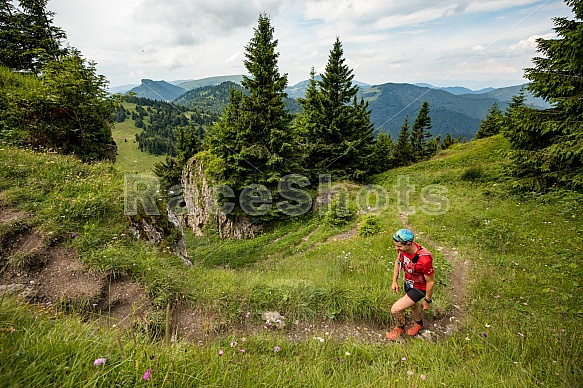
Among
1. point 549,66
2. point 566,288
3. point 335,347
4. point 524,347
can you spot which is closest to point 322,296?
point 335,347

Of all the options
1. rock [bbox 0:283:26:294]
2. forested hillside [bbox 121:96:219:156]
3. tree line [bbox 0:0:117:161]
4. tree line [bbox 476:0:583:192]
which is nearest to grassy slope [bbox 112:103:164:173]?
forested hillside [bbox 121:96:219:156]

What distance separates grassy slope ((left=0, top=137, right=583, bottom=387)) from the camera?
213cm

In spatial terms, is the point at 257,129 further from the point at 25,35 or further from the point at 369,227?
the point at 25,35

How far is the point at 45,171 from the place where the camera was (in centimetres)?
676

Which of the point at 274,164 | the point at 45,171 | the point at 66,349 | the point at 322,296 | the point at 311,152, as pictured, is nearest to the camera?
the point at 66,349

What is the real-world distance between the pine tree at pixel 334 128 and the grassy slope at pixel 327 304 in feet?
35.9

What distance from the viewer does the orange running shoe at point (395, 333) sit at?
15.8 feet

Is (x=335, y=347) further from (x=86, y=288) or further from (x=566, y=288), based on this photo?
(x=566, y=288)

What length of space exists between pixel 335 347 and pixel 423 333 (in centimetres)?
212

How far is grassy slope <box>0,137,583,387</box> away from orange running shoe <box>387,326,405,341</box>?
35 centimetres

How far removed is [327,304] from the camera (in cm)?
536

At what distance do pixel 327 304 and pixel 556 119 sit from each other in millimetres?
12490

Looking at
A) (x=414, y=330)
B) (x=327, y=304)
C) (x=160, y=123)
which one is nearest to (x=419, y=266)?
(x=414, y=330)

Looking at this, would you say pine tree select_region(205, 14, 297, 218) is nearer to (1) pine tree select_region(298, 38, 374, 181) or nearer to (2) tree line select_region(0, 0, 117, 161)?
(1) pine tree select_region(298, 38, 374, 181)
